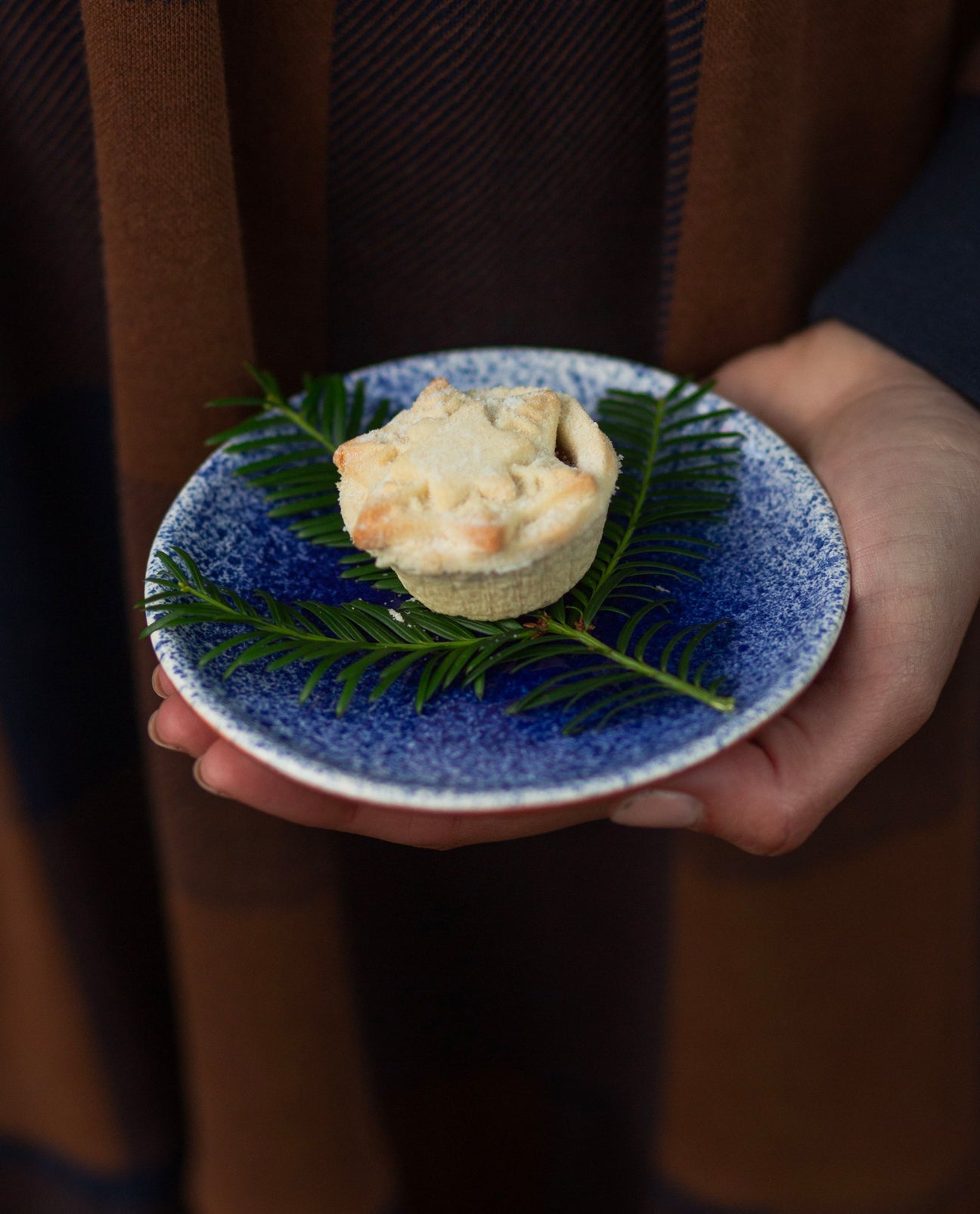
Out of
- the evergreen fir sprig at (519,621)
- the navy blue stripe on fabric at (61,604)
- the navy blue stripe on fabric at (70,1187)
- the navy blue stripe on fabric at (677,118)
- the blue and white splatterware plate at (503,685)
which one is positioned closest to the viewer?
the blue and white splatterware plate at (503,685)

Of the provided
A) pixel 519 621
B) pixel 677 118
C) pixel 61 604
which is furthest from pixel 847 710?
pixel 61 604

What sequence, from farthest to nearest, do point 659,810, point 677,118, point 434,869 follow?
point 434,869
point 677,118
point 659,810

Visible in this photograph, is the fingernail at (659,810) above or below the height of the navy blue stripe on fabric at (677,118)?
below

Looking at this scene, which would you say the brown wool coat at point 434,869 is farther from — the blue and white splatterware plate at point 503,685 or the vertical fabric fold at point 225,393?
the blue and white splatterware plate at point 503,685

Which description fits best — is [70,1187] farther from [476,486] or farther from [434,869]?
[476,486]

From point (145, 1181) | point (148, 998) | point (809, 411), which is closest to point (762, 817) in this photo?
Result: point (809, 411)

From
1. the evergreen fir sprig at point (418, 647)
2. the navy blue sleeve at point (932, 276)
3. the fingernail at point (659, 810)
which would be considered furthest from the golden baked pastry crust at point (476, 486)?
the navy blue sleeve at point (932, 276)
